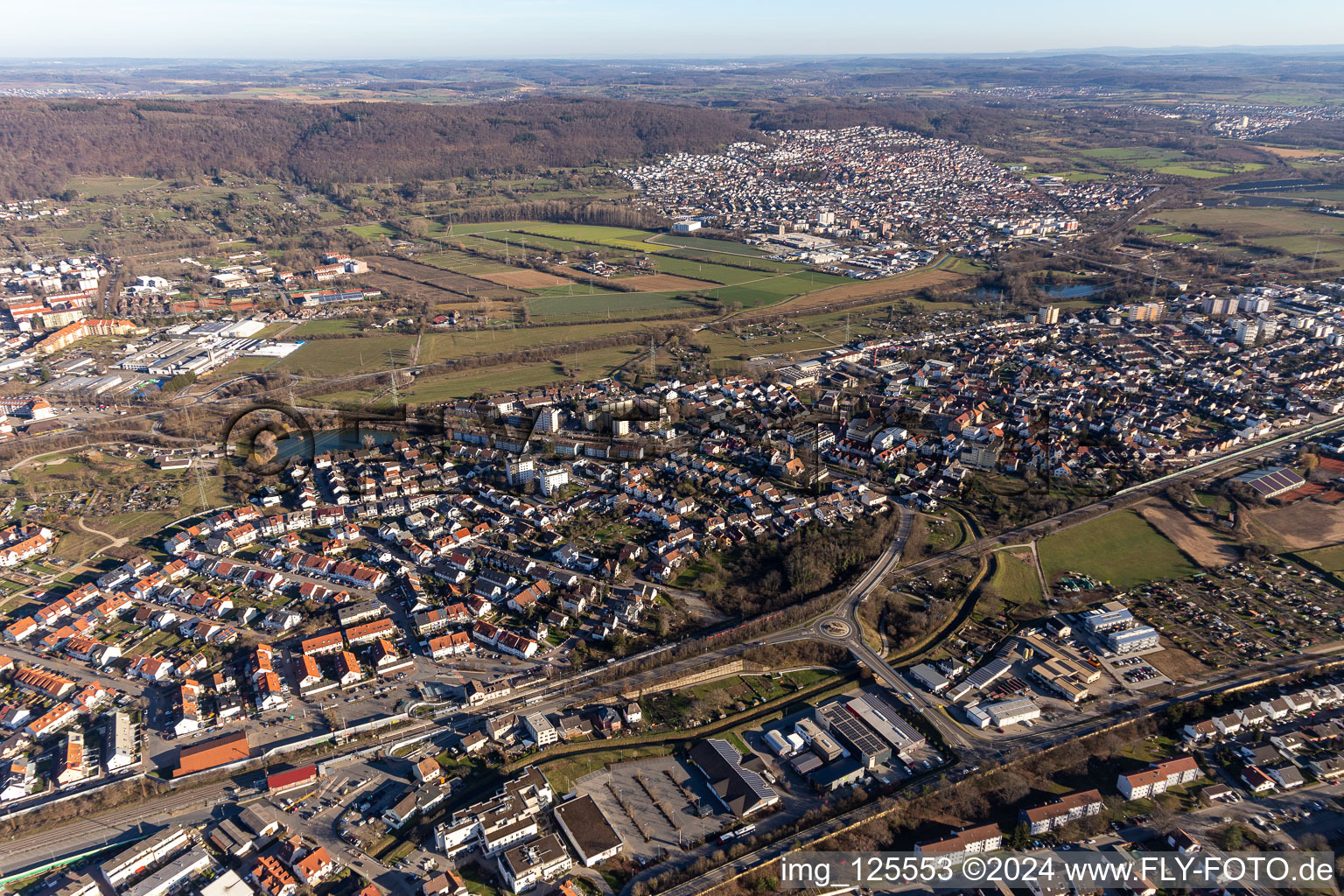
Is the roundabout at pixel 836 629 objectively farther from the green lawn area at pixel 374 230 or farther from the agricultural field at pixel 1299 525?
the green lawn area at pixel 374 230

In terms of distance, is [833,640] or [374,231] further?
[374,231]

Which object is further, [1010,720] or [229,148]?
[229,148]

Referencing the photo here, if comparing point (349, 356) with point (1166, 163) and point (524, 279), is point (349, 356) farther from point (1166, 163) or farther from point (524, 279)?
point (1166, 163)

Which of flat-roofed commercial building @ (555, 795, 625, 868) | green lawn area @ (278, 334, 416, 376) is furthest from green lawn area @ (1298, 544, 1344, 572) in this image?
green lawn area @ (278, 334, 416, 376)

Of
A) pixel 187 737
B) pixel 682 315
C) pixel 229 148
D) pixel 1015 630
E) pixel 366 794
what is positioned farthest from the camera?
pixel 229 148

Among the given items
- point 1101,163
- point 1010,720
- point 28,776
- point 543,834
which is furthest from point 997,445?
point 1101,163

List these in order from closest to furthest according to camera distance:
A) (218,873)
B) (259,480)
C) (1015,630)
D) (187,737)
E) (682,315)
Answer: (218,873), (187,737), (1015,630), (259,480), (682,315)

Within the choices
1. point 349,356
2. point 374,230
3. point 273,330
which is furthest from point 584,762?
point 374,230

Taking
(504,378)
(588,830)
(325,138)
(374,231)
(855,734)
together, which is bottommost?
(588,830)

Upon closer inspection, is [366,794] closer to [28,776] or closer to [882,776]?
[28,776]
